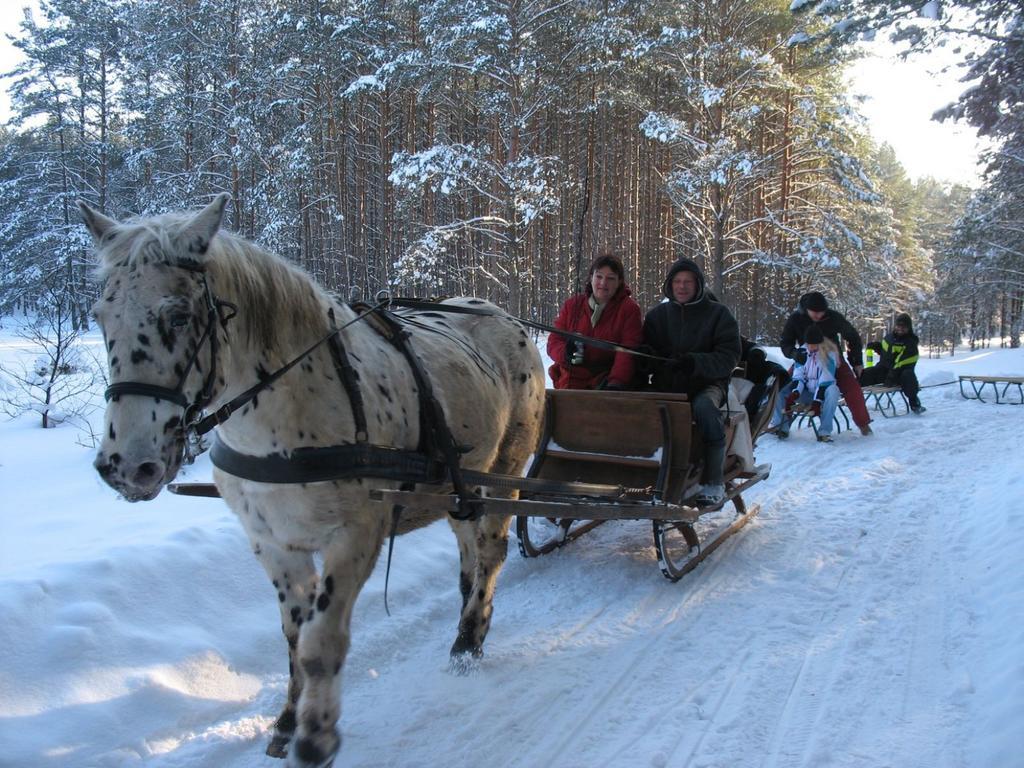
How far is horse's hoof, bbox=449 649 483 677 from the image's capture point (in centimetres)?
338

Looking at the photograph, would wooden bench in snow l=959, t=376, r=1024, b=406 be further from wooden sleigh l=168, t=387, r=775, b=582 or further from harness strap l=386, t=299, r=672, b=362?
harness strap l=386, t=299, r=672, b=362

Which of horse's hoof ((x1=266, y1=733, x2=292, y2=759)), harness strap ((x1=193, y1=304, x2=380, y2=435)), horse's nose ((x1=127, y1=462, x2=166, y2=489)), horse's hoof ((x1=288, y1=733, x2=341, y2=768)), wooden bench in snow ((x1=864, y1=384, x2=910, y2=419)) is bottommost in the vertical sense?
horse's hoof ((x1=266, y1=733, x2=292, y2=759))

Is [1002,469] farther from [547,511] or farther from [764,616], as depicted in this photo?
[547,511]

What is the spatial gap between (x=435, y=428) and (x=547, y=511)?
860mm

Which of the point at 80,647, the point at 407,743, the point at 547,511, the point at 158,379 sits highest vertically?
the point at 158,379

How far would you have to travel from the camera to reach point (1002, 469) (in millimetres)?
A: 6977

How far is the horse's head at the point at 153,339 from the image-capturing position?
73.8 inches

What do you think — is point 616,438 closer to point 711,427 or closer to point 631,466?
point 631,466

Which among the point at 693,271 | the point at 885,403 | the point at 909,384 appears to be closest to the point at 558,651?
the point at 693,271

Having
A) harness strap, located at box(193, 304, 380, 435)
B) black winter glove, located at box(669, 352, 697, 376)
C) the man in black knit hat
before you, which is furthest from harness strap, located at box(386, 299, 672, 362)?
the man in black knit hat

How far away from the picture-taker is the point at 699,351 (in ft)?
16.3

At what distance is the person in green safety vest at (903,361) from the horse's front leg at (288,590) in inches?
473

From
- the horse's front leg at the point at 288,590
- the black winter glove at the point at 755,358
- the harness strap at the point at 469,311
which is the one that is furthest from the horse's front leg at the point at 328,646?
the black winter glove at the point at 755,358

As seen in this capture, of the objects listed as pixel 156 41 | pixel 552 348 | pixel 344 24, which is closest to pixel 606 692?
pixel 552 348
